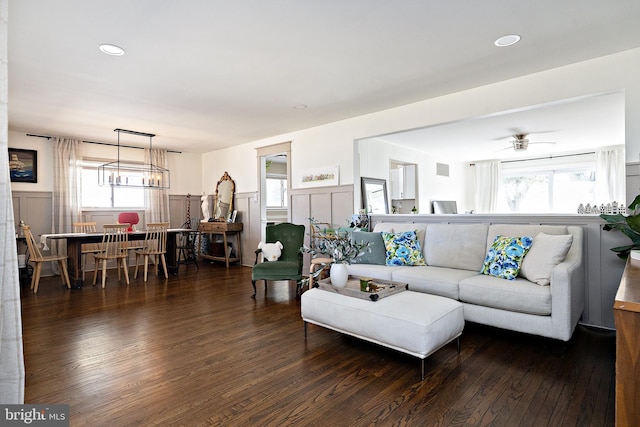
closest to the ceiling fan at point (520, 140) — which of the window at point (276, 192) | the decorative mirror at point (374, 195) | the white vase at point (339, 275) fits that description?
the decorative mirror at point (374, 195)

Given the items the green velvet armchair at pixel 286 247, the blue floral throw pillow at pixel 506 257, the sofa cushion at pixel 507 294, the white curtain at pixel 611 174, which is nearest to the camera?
the sofa cushion at pixel 507 294

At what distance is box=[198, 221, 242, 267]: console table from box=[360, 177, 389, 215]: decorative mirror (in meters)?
2.81

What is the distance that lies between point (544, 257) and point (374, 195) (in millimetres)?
3223

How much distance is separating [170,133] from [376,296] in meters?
5.00

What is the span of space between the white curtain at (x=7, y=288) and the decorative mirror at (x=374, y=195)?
179 inches

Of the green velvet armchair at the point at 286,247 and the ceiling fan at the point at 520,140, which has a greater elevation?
the ceiling fan at the point at 520,140

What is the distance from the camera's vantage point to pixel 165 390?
222 centimetres

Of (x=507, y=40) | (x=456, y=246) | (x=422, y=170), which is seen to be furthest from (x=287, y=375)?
(x=422, y=170)

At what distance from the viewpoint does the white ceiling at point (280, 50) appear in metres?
2.43

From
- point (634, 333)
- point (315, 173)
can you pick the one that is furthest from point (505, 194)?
point (634, 333)

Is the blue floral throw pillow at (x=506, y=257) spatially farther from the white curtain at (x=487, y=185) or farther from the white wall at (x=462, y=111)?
the white curtain at (x=487, y=185)

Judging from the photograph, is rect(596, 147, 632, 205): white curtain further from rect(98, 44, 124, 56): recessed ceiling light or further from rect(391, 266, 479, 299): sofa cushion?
rect(98, 44, 124, 56): recessed ceiling light

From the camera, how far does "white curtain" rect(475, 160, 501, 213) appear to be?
9047 millimetres

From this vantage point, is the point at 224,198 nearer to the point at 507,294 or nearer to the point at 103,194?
the point at 103,194
